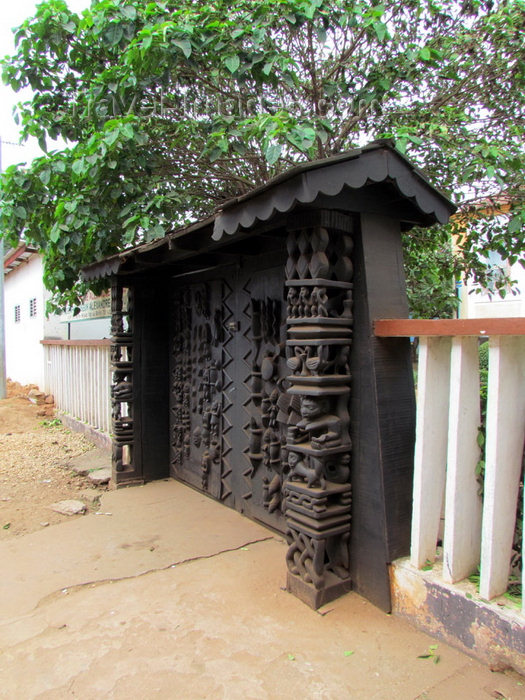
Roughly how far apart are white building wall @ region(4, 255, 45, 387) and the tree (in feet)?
23.4

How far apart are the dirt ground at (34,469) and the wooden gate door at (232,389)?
3.96 feet

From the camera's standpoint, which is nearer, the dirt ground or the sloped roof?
the sloped roof

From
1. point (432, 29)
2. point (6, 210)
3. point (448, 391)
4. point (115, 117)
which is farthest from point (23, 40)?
point (448, 391)

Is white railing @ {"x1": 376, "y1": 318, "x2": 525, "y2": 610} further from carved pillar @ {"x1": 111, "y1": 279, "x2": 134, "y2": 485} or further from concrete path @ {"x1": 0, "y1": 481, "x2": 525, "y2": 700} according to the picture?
carved pillar @ {"x1": 111, "y1": 279, "x2": 134, "y2": 485}

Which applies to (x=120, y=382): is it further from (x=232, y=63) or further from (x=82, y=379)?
(x=82, y=379)

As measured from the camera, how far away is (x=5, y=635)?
2.56m

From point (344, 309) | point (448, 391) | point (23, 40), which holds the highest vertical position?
point (23, 40)

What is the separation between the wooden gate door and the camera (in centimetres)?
354

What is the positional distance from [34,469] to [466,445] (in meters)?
5.46

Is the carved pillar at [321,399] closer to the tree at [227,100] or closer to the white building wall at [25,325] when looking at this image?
the tree at [227,100]

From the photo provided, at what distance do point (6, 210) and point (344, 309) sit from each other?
377 cm

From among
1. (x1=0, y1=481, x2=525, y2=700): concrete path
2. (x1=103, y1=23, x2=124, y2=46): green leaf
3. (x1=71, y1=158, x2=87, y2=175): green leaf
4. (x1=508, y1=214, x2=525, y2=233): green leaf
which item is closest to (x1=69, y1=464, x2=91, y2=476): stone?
(x1=0, y1=481, x2=525, y2=700): concrete path

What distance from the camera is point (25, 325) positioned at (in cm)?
1282

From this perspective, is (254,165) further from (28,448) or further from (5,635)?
(28,448)
